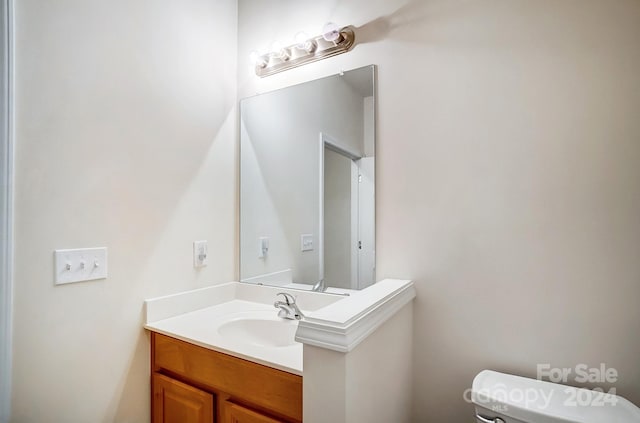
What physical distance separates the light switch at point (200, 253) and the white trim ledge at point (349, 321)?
91cm

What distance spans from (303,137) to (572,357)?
1.46 m

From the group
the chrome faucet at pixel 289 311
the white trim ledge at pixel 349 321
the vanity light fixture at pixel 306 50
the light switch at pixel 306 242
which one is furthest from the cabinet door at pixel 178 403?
the vanity light fixture at pixel 306 50

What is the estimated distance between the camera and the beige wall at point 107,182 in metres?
1.09

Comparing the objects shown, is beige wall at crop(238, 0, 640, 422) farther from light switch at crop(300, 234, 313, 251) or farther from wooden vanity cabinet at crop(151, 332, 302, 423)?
wooden vanity cabinet at crop(151, 332, 302, 423)

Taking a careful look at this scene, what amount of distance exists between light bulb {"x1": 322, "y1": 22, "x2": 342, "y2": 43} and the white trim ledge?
1191 millimetres

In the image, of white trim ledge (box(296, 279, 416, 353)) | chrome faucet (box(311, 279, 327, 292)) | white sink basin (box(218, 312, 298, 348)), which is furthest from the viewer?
chrome faucet (box(311, 279, 327, 292))

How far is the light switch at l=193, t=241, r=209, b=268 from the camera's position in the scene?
5.35 ft

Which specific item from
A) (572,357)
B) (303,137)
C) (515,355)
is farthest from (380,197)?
(572,357)

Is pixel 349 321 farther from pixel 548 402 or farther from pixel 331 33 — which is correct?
pixel 331 33

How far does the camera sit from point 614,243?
106cm

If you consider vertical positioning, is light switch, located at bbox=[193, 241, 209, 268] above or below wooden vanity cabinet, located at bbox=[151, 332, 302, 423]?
above

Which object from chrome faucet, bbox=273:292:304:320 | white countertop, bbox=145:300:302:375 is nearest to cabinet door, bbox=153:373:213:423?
white countertop, bbox=145:300:302:375

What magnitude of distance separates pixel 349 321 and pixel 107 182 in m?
1.10

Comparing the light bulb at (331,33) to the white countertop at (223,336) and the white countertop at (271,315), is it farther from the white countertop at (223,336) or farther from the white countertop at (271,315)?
the white countertop at (223,336)
